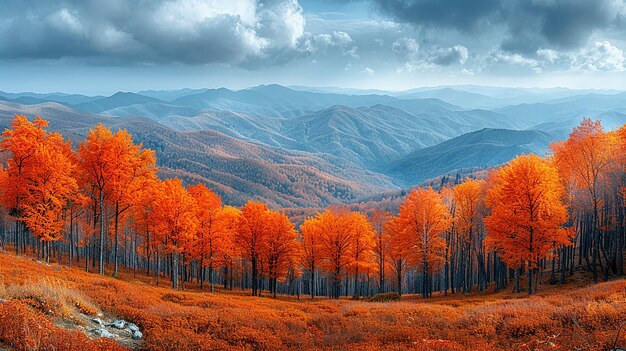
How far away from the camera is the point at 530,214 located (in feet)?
122

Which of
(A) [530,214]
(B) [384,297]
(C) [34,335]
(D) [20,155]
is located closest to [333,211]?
(B) [384,297]

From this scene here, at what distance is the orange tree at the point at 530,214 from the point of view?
Answer: 3678 cm

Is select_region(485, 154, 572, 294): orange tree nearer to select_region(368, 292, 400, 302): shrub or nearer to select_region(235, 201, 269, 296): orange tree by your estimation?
select_region(368, 292, 400, 302): shrub

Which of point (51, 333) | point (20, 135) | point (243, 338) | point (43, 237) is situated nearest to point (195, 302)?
point (243, 338)

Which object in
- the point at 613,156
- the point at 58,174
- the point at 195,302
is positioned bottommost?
the point at 195,302

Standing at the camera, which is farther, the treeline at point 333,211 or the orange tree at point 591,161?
the orange tree at point 591,161

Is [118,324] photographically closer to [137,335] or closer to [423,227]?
[137,335]

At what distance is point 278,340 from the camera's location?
16797 millimetres

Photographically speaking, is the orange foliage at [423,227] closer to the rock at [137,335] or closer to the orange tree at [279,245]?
the orange tree at [279,245]

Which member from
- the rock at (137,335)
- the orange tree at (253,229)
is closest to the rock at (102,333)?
the rock at (137,335)

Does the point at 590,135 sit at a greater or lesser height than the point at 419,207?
greater

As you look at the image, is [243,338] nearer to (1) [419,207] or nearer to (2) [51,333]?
(2) [51,333]

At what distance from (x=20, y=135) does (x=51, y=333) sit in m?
35.0

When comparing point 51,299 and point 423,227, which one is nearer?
point 51,299
